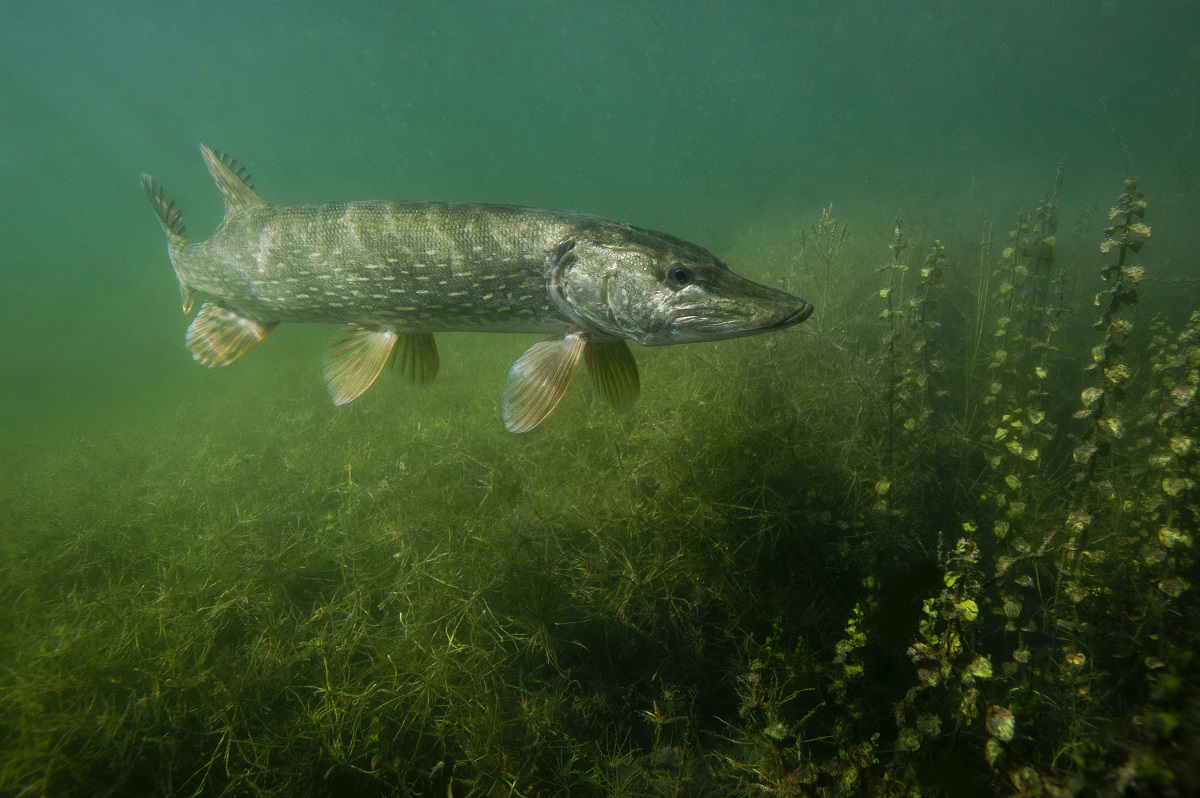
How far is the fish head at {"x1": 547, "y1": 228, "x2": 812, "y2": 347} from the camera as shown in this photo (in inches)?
82.6

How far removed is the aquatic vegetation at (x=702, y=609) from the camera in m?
1.96

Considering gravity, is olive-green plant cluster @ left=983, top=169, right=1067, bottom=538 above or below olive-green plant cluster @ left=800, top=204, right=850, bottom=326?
below

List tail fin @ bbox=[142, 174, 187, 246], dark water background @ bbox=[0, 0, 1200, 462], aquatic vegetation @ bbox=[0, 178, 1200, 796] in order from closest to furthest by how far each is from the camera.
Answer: aquatic vegetation @ bbox=[0, 178, 1200, 796], tail fin @ bbox=[142, 174, 187, 246], dark water background @ bbox=[0, 0, 1200, 462]

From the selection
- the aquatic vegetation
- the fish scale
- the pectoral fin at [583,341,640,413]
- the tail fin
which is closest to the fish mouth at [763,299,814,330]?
the pectoral fin at [583,341,640,413]

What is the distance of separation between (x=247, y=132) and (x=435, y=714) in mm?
91293

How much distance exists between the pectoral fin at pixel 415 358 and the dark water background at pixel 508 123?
325cm

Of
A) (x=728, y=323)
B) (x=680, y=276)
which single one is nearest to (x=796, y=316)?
(x=728, y=323)

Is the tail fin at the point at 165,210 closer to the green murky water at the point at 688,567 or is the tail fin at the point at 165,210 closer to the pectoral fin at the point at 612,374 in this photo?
the green murky water at the point at 688,567

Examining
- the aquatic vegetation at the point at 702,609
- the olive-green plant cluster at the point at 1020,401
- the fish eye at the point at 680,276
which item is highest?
the fish eye at the point at 680,276

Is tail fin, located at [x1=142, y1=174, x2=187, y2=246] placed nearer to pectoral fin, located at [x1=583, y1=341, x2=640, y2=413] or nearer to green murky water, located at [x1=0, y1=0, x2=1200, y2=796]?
green murky water, located at [x1=0, y1=0, x2=1200, y2=796]

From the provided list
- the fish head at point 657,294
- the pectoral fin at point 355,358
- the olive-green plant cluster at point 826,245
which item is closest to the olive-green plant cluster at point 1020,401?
the olive-green plant cluster at point 826,245

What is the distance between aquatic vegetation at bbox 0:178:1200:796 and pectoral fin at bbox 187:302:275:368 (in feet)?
4.24

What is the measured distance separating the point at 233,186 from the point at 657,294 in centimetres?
348

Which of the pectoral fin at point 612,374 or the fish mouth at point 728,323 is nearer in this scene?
the fish mouth at point 728,323
